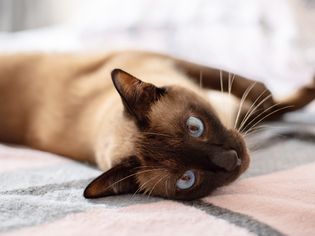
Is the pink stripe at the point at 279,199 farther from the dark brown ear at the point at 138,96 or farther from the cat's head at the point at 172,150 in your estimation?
the dark brown ear at the point at 138,96

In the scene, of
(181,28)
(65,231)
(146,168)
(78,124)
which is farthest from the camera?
(181,28)

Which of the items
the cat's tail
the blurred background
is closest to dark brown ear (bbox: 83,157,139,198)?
the cat's tail

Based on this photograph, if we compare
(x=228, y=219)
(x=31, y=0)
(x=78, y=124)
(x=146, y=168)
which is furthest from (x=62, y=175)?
(x=31, y=0)

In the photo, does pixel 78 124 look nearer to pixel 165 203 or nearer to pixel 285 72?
pixel 165 203

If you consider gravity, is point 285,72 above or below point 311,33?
below

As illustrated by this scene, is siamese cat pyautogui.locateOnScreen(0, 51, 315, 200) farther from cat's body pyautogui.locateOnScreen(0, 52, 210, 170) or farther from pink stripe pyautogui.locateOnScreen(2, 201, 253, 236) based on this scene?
Answer: pink stripe pyautogui.locateOnScreen(2, 201, 253, 236)

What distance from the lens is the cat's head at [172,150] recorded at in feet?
3.40

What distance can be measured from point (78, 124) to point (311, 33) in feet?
3.18

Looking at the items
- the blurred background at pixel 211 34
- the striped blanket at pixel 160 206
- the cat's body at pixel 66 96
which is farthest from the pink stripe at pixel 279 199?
the blurred background at pixel 211 34

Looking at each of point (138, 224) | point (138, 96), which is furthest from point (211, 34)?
point (138, 224)

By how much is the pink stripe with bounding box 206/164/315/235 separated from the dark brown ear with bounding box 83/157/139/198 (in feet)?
0.62

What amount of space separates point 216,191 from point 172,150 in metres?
0.13

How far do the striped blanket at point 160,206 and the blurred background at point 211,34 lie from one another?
649 millimetres

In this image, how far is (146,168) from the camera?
1104 millimetres
